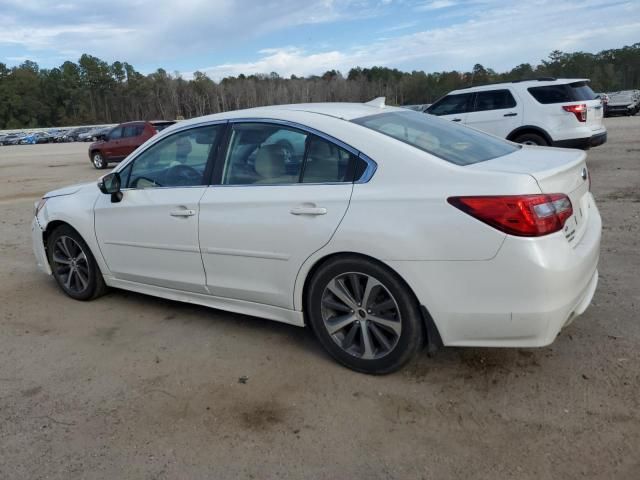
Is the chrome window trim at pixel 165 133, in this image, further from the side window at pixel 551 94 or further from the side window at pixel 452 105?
the side window at pixel 452 105

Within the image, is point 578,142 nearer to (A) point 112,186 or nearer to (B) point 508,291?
(B) point 508,291

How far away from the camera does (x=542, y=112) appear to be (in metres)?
10.8

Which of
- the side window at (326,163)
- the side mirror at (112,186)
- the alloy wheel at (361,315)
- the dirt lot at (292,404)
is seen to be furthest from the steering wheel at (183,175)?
the alloy wheel at (361,315)

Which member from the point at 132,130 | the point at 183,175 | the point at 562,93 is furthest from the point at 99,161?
the point at 183,175

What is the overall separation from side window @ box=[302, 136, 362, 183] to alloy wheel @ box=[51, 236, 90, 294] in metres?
2.44

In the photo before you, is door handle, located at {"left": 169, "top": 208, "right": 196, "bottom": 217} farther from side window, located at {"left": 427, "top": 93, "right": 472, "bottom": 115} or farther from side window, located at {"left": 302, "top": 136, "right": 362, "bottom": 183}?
side window, located at {"left": 427, "top": 93, "right": 472, "bottom": 115}

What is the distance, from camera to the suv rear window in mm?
10641

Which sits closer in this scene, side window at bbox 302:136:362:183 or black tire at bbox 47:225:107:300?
side window at bbox 302:136:362:183

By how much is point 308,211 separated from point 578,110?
9068 mm

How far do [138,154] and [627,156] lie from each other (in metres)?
12.1

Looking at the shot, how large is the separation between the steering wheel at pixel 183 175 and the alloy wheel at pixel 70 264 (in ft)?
4.06

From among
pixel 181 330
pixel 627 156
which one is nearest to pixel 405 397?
pixel 181 330

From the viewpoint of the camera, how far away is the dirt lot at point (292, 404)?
2.60m

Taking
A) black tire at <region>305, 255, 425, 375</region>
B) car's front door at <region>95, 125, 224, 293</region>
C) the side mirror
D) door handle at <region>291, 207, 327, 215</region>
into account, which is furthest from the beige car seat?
the side mirror
